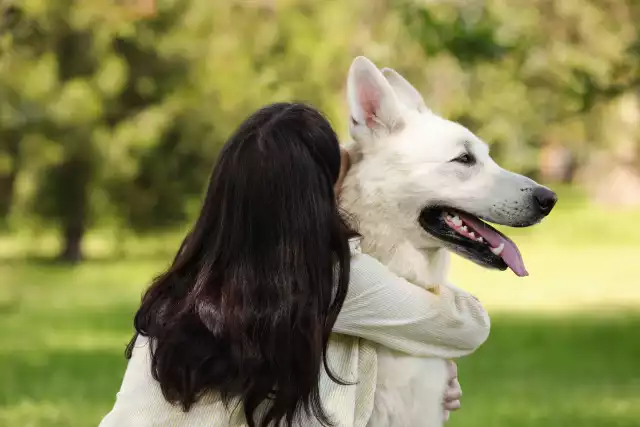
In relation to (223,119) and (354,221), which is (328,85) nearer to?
(223,119)

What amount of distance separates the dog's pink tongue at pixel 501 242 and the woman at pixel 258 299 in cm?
52

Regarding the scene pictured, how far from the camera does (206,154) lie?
25625mm

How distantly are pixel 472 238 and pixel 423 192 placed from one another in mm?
225

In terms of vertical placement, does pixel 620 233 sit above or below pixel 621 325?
below

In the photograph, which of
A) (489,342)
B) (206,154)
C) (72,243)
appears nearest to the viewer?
(489,342)

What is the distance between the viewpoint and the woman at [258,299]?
169 inches

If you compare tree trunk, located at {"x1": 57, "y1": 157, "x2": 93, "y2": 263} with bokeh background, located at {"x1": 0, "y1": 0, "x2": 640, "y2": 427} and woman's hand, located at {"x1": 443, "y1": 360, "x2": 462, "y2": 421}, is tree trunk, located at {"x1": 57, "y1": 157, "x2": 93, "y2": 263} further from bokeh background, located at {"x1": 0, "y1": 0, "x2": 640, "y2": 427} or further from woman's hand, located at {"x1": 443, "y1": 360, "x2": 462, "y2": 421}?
woman's hand, located at {"x1": 443, "y1": 360, "x2": 462, "y2": 421}

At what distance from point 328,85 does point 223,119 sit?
Answer: 3.79m

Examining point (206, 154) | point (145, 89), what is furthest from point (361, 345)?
point (145, 89)

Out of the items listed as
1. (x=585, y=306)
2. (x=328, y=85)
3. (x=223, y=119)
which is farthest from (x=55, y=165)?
(x=585, y=306)

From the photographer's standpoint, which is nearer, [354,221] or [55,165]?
[354,221]

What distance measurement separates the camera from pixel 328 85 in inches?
1138

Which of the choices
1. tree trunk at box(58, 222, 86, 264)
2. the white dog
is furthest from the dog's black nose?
tree trunk at box(58, 222, 86, 264)

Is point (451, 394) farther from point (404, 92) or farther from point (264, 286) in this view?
point (404, 92)
